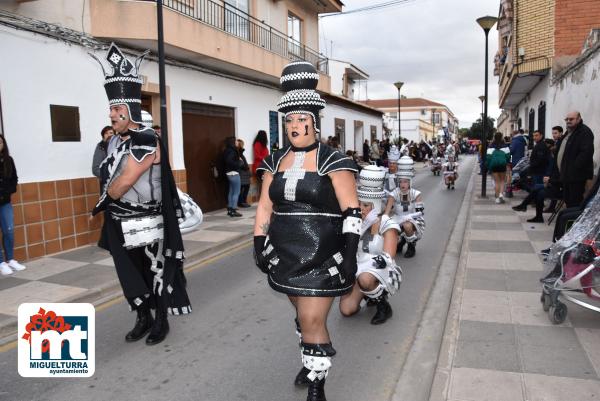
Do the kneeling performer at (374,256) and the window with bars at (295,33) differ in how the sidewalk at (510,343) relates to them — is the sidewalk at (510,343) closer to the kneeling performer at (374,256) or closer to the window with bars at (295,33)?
the kneeling performer at (374,256)

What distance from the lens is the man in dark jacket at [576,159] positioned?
25.1 ft

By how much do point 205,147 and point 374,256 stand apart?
28.8 feet

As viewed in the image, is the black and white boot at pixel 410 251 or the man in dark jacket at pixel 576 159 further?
the man in dark jacket at pixel 576 159

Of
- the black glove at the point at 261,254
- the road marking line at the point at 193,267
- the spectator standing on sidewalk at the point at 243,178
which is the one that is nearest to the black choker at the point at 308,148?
the black glove at the point at 261,254

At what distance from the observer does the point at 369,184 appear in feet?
15.4

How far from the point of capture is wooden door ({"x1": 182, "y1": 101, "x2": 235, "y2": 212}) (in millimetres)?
11866

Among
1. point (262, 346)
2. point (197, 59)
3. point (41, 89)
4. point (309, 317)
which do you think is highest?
point (197, 59)

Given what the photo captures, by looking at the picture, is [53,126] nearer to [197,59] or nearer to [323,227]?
[197,59]

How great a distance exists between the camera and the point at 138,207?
4.14 metres

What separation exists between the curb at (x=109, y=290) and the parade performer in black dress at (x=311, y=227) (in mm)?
3126

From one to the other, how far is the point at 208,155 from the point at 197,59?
2399mm

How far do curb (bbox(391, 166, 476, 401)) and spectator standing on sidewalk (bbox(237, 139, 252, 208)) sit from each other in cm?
661

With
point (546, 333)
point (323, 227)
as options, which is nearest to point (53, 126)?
point (323, 227)

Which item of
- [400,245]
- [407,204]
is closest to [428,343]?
[407,204]
